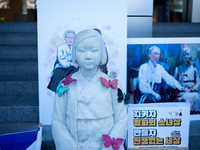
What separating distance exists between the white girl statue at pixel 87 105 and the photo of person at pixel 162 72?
1.20 m

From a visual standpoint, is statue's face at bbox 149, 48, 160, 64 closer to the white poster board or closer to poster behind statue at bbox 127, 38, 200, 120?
poster behind statue at bbox 127, 38, 200, 120

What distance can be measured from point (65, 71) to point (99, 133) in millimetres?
1229

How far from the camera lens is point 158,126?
2.25 meters

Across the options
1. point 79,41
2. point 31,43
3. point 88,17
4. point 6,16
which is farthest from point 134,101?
point 6,16

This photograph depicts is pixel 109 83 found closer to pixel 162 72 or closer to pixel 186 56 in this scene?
pixel 162 72

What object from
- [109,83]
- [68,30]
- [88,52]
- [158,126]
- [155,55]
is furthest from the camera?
[155,55]

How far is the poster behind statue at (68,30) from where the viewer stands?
2.52m

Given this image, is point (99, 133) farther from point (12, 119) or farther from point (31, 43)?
point (31, 43)

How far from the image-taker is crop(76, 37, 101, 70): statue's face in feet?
4.99

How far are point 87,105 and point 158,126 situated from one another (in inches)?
39.3

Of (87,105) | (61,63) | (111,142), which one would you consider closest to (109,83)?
(87,105)

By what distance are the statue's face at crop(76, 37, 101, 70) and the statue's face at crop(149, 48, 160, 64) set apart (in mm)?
1414

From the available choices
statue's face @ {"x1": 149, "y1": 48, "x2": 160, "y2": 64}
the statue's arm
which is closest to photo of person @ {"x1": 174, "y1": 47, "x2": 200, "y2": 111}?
statue's face @ {"x1": 149, "y1": 48, "x2": 160, "y2": 64}

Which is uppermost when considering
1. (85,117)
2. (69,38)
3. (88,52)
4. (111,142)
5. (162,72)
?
(69,38)
